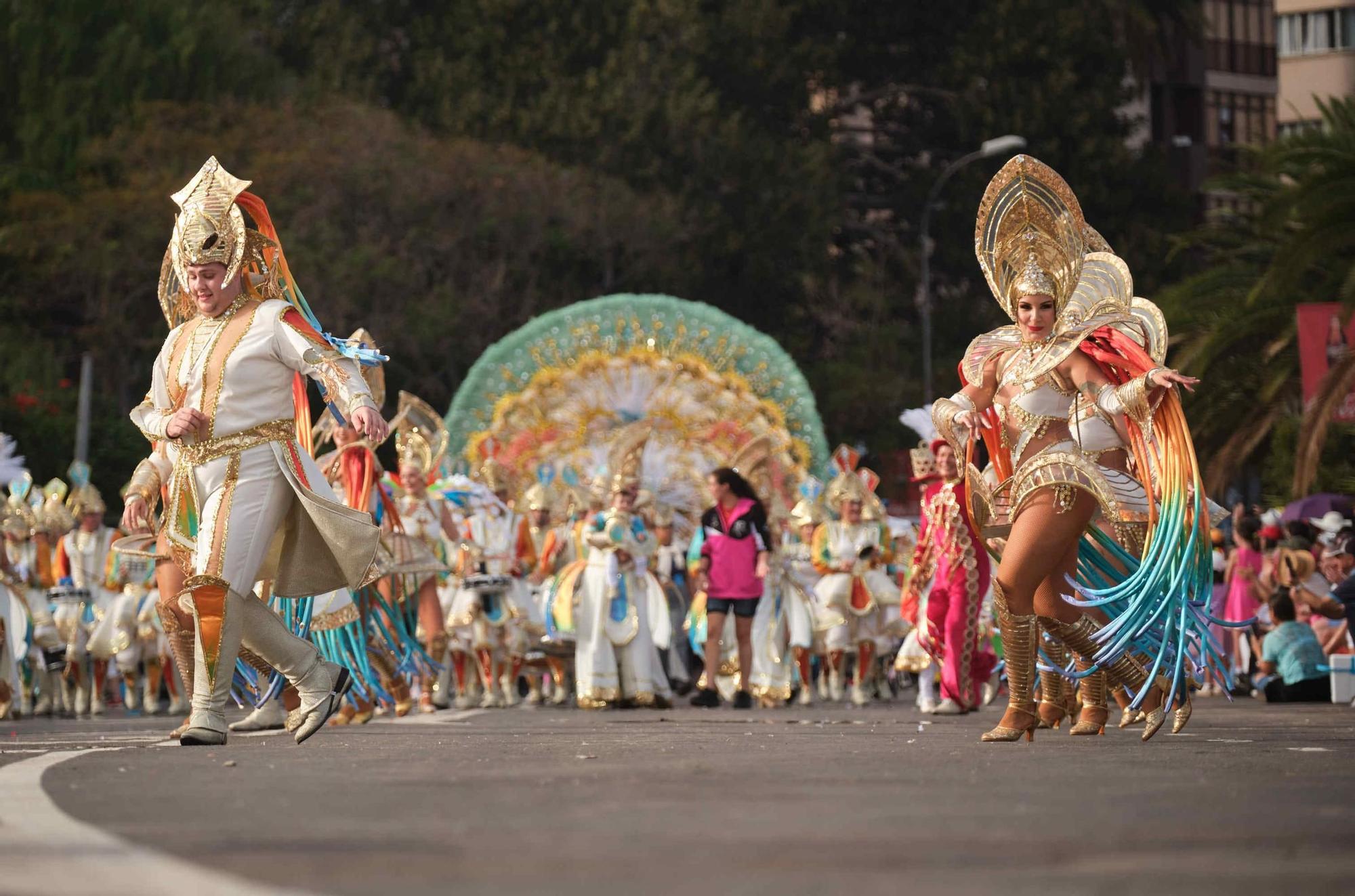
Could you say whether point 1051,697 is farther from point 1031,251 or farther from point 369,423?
point 369,423

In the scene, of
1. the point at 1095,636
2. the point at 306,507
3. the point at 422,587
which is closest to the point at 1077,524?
the point at 1095,636

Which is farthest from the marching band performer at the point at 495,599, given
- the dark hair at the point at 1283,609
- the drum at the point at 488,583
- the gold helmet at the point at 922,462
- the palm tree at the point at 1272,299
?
the palm tree at the point at 1272,299

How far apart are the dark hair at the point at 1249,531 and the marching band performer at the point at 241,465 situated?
12288mm

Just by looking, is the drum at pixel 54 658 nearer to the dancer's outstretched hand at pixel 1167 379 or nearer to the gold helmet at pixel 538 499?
the gold helmet at pixel 538 499

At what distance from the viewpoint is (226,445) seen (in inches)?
417

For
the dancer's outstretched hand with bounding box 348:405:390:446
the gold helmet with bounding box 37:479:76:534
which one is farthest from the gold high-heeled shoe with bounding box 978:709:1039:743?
the gold helmet with bounding box 37:479:76:534

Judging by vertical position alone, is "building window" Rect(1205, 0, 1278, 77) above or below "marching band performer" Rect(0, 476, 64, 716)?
above

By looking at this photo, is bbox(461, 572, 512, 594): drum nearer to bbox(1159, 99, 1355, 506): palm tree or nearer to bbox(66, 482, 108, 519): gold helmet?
bbox(66, 482, 108, 519): gold helmet

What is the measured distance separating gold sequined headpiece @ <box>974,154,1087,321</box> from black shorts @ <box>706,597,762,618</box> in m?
7.55

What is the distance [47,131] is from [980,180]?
19.3m

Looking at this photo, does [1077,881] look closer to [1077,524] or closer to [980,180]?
[1077,524]

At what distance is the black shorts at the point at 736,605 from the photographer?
62.2 feet

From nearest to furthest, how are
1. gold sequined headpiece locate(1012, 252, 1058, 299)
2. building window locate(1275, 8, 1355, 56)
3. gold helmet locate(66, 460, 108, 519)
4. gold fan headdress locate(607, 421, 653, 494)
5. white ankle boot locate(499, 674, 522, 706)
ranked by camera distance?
gold sequined headpiece locate(1012, 252, 1058, 299) → gold fan headdress locate(607, 421, 653, 494) → white ankle boot locate(499, 674, 522, 706) → gold helmet locate(66, 460, 108, 519) → building window locate(1275, 8, 1355, 56)

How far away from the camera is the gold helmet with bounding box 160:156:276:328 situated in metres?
10.8
